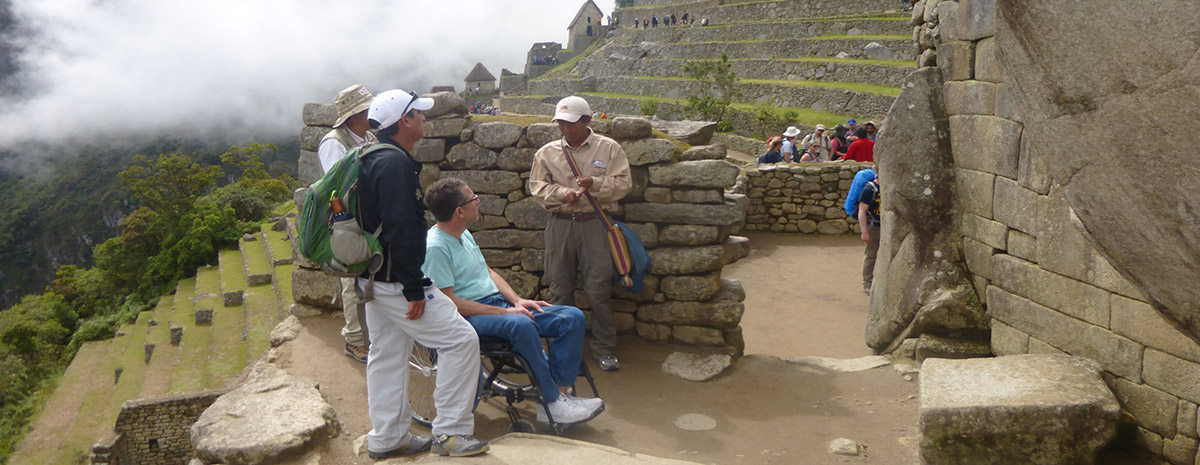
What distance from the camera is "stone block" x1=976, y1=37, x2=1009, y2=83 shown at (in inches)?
206

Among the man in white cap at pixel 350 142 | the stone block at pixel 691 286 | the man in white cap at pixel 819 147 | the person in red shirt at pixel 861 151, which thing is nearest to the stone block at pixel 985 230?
the stone block at pixel 691 286

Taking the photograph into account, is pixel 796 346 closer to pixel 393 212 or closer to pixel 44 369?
pixel 393 212

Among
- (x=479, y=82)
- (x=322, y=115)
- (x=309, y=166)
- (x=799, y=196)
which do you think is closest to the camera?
(x=309, y=166)

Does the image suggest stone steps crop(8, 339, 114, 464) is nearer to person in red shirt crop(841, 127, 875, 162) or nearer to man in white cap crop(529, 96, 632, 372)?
man in white cap crop(529, 96, 632, 372)

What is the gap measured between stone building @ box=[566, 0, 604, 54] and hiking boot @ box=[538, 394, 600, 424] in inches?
2457

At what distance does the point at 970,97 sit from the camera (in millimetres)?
5594

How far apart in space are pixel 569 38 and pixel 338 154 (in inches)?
2646

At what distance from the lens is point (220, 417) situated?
4.26 meters

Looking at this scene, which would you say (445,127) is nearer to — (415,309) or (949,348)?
(415,309)

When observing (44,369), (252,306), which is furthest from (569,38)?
(252,306)

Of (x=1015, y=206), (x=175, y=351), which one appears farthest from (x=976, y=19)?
(x=175, y=351)

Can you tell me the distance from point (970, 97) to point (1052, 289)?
1.61 meters

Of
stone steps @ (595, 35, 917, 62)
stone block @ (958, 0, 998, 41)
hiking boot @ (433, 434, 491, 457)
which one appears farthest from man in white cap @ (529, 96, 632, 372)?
stone steps @ (595, 35, 917, 62)

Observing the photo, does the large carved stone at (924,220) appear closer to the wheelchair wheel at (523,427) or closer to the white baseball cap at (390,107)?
the wheelchair wheel at (523,427)
